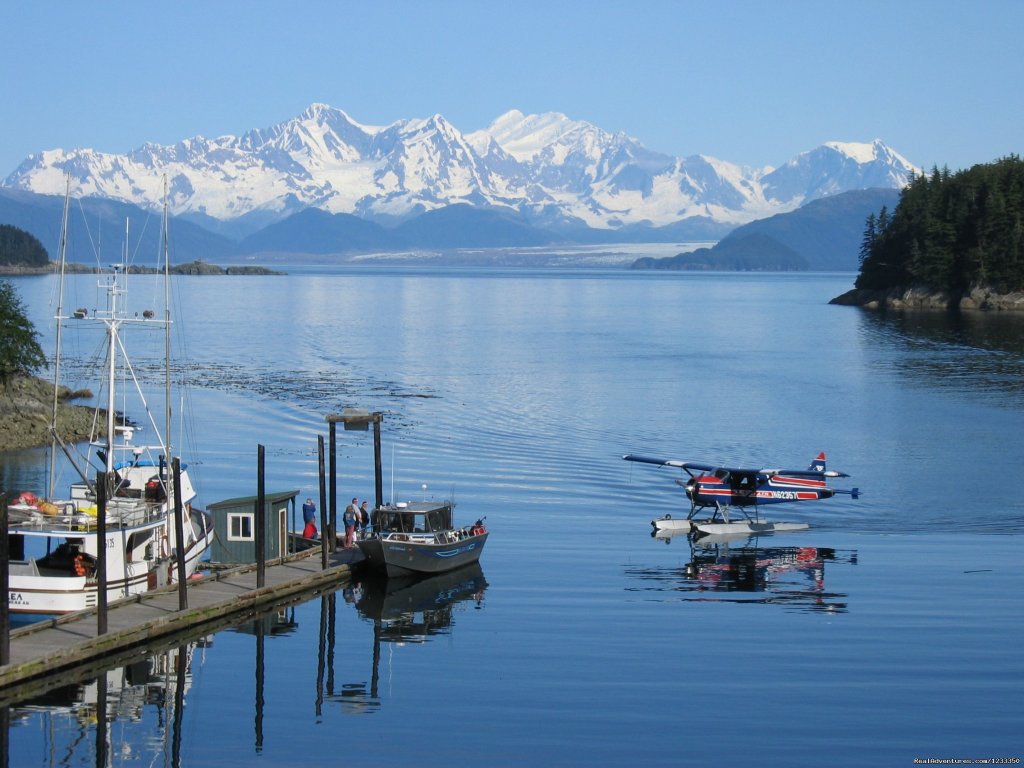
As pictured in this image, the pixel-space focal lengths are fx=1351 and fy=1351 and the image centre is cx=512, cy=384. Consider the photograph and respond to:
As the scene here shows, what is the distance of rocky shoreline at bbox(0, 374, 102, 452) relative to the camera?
6731 centimetres

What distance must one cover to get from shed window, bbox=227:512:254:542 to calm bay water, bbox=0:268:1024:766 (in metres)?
4.27

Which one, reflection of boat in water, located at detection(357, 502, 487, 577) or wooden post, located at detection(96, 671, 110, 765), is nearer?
wooden post, located at detection(96, 671, 110, 765)

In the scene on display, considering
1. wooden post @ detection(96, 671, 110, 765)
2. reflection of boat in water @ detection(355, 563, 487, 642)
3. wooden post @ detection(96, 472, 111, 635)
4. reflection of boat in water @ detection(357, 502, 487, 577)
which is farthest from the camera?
reflection of boat in water @ detection(357, 502, 487, 577)

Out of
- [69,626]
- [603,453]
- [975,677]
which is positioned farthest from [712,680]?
[603,453]

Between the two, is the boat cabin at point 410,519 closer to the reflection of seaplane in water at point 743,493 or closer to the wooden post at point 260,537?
the wooden post at point 260,537

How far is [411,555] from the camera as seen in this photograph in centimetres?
4203

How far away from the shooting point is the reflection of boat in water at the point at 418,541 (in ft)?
137

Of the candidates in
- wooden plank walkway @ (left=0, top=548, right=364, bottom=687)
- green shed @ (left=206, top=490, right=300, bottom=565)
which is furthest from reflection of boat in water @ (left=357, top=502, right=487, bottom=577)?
green shed @ (left=206, top=490, right=300, bottom=565)

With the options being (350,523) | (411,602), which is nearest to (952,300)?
(350,523)

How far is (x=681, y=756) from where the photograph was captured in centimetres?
2616

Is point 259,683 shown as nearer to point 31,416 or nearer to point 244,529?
point 244,529

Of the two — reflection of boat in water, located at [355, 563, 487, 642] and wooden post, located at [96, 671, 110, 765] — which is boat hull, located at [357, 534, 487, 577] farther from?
wooden post, located at [96, 671, 110, 765]

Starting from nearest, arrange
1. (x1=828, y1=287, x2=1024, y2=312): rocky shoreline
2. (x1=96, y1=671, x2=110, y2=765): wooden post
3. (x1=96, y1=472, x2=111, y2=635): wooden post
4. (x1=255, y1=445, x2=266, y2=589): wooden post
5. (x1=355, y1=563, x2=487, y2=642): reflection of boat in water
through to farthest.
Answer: (x1=96, y1=671, x2=110, y2=765): wooden post
(x1=96, y1=472, x2=111, y2=635): wooden post
(x1=355, y1=563, x2=487, y2=642): reflection of boat in water
(x1=255, y1=445, x2=266, y2=589): wooden post
(x1=828, y1=287, x2=1024, y2=312): rocky shoreline

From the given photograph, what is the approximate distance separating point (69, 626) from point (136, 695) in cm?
373
